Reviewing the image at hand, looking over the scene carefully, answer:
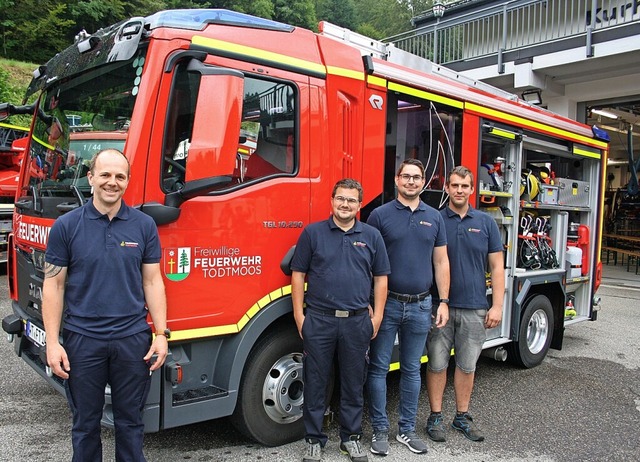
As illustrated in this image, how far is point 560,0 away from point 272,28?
11013 mm

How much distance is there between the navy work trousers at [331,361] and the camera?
3.32m

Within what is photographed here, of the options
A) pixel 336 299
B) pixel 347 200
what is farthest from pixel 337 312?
pixel 347 200

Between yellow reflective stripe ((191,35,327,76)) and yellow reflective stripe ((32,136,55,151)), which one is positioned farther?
yellow reflective stripe ((32,136,55,151))

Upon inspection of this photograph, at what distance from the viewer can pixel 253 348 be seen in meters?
3.49

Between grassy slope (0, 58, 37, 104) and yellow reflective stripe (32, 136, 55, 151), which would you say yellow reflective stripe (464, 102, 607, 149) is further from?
grassy slope (0, 58, 37, 104)

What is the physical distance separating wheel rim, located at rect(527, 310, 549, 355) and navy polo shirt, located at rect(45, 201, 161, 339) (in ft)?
14.9

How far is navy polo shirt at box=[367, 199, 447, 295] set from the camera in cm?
361

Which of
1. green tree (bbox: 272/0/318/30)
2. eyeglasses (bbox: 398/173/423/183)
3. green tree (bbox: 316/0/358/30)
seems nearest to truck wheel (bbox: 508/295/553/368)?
eyeglasses (bbox: 398/173/423/183)

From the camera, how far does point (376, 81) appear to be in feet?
13.1

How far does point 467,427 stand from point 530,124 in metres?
3.15

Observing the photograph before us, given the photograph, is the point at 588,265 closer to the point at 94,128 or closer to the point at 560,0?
the point at 94,128

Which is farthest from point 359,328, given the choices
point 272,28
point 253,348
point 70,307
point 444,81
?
point 444,81

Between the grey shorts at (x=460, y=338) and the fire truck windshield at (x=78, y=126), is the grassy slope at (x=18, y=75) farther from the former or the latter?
the grey shorts at (x=460, y=338)

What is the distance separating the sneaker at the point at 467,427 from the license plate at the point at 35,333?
2875mm
